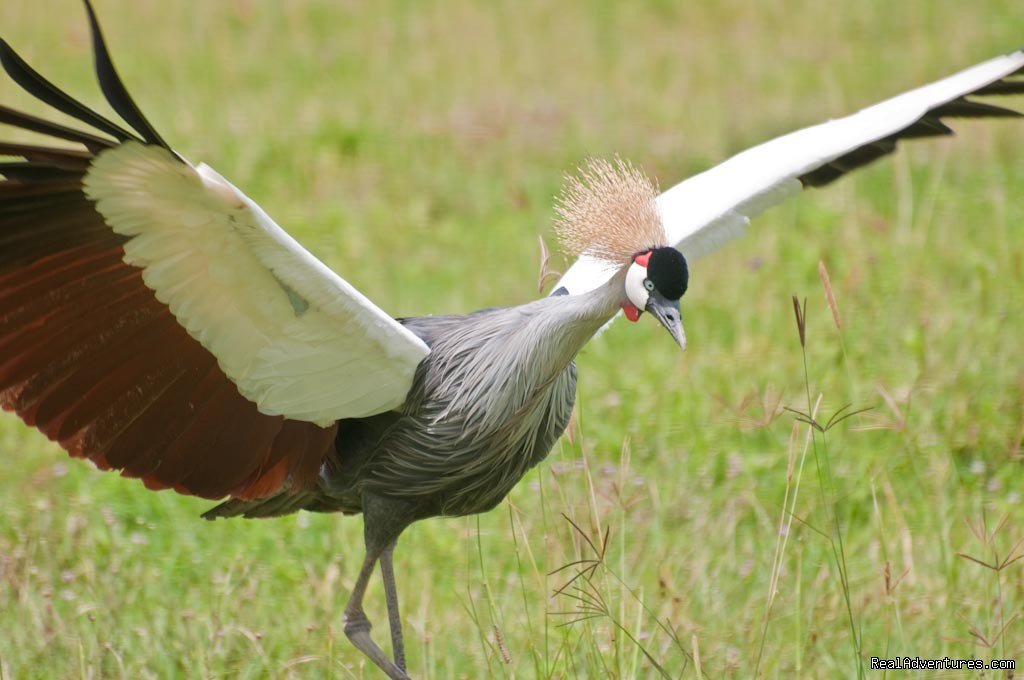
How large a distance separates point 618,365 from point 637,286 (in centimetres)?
217

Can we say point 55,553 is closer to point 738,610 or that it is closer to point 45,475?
point 45,475

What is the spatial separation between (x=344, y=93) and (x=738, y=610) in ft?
16.7

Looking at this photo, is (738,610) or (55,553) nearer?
(738,610)

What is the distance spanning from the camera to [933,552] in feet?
12.3

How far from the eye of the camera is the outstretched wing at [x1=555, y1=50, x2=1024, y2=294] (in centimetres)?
370

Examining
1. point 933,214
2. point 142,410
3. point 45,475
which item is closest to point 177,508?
point 45,475

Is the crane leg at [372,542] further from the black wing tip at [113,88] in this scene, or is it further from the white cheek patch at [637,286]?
the black wing tip at [113,88]

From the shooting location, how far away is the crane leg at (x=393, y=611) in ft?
11.1

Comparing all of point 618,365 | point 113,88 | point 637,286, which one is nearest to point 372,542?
point 637,286

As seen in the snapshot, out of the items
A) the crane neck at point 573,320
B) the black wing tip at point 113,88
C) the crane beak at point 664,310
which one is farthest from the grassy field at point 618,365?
the black wing tip at point 113,88

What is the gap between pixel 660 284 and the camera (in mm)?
2904

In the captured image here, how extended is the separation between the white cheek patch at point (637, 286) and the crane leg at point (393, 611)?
95 cm

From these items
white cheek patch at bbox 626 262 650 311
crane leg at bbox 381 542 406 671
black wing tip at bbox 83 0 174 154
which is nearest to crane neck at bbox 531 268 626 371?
white cheek patch at bbox 626 262 650 311

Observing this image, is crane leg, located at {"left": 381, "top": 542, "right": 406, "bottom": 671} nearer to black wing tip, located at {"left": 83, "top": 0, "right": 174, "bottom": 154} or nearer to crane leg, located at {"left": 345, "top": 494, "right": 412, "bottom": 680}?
crane leg, located at {"left": 345, "top": 494, "right": 412, "bottom": 680}
